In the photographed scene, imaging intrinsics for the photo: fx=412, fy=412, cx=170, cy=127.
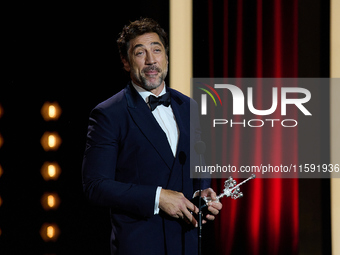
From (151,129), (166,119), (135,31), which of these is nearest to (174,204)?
(151,129)

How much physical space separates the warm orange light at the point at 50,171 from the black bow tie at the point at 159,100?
5.82 feet

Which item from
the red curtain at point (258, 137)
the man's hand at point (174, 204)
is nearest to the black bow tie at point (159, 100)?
the man's hand at point (174, 204)

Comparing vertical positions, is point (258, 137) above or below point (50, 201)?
above

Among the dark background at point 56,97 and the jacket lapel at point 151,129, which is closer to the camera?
the jacket lapel at point 151,129

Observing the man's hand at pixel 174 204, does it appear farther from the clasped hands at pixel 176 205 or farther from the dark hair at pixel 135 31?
the dark hair at pixel 135 31

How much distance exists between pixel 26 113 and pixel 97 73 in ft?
2.12

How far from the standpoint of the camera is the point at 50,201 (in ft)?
10.6

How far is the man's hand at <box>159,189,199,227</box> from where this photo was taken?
143 centimetres

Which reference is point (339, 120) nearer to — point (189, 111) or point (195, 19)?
point (195, 19)

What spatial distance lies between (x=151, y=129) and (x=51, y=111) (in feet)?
6.12

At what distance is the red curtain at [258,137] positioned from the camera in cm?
329

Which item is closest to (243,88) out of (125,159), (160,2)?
(160,2)

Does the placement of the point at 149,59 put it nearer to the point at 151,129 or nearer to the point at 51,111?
the point at 151,129

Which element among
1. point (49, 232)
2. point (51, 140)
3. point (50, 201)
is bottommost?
point (49, 232)
